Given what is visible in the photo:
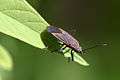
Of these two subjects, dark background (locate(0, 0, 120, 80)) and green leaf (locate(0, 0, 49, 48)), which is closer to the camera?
green leaf (locate(0, 0, 49, 48))

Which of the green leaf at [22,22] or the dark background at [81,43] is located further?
the dark background at [81,43]

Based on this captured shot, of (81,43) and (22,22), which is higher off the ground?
(22,22)

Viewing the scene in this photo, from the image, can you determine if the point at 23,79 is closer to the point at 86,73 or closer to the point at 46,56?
the point at 46,56

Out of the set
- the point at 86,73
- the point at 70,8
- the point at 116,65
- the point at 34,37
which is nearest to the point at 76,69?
the point at 86,73

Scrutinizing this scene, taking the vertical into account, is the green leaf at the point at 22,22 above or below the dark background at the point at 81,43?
above

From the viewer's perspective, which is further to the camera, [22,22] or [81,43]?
[81,43]
